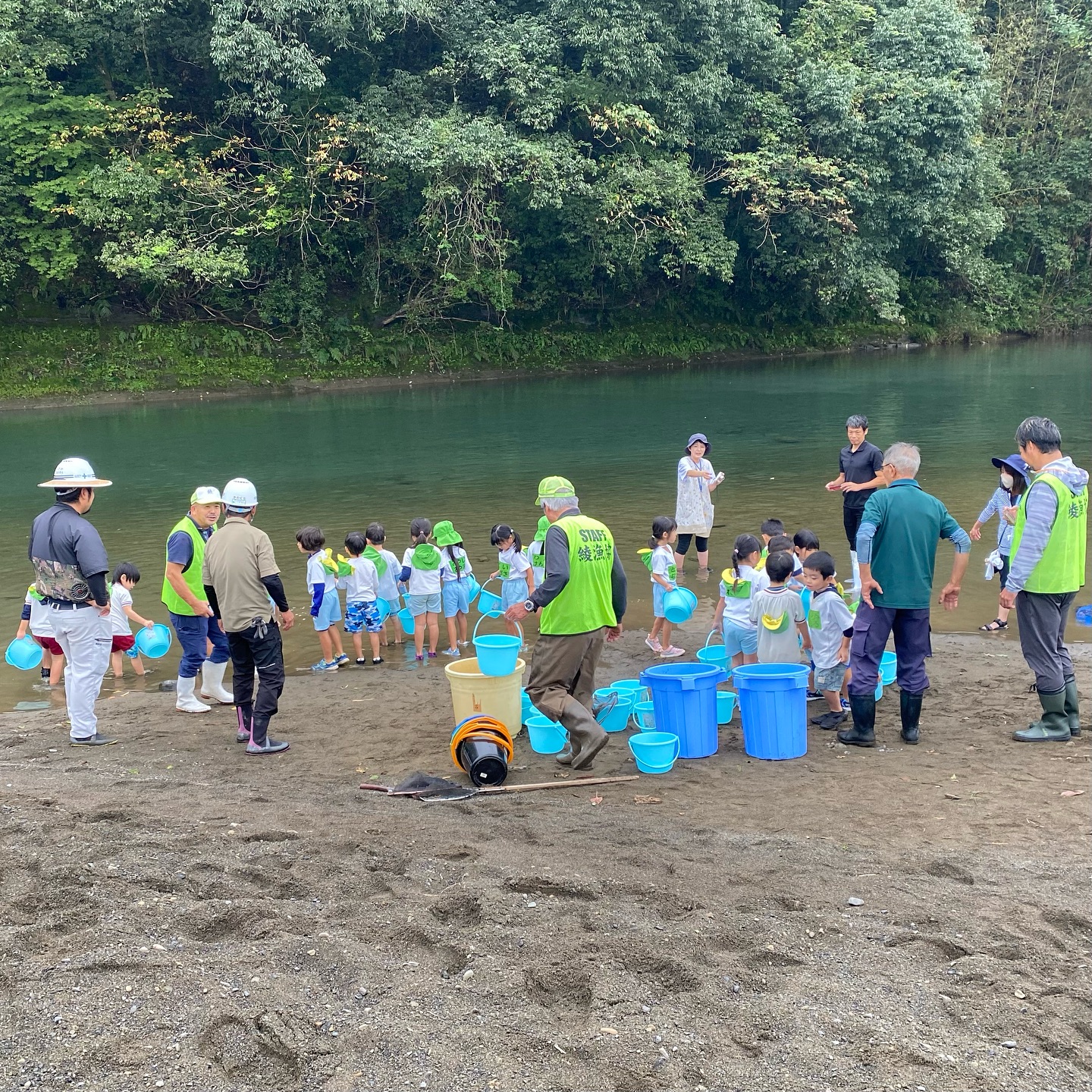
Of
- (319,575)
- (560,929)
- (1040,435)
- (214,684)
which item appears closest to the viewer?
(560,929)

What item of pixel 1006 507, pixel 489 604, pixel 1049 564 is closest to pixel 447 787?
pixel 489 604

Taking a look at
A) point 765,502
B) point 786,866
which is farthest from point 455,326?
point 786,866

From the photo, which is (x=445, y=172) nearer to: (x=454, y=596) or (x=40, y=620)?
(x=454, y=596)

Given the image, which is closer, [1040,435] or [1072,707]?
[1040,435]

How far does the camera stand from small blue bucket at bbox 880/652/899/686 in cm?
805

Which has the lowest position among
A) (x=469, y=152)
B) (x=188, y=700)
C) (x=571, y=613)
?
(x=188, y=700)

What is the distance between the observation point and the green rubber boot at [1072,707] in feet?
23.0

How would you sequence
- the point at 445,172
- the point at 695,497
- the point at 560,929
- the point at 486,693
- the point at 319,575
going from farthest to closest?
1. the point at 445,172
2. the point at 695,497
3. the point at 319,575
4. the point at 486,693
5. the point at 560,929

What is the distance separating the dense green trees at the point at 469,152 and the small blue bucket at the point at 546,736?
24.8 meters

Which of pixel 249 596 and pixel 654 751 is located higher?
pixel 249 596

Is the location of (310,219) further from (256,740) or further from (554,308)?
(256,740)

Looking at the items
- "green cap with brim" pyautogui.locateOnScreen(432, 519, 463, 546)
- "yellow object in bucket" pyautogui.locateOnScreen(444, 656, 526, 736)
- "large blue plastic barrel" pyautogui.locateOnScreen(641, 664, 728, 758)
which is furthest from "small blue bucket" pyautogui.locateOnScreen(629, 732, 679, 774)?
"green cap with brim" pyautogui.locateOnScreen(432, 519, 463, 546)

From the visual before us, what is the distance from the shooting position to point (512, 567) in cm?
962

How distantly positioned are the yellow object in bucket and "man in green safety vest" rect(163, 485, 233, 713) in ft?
6.62
